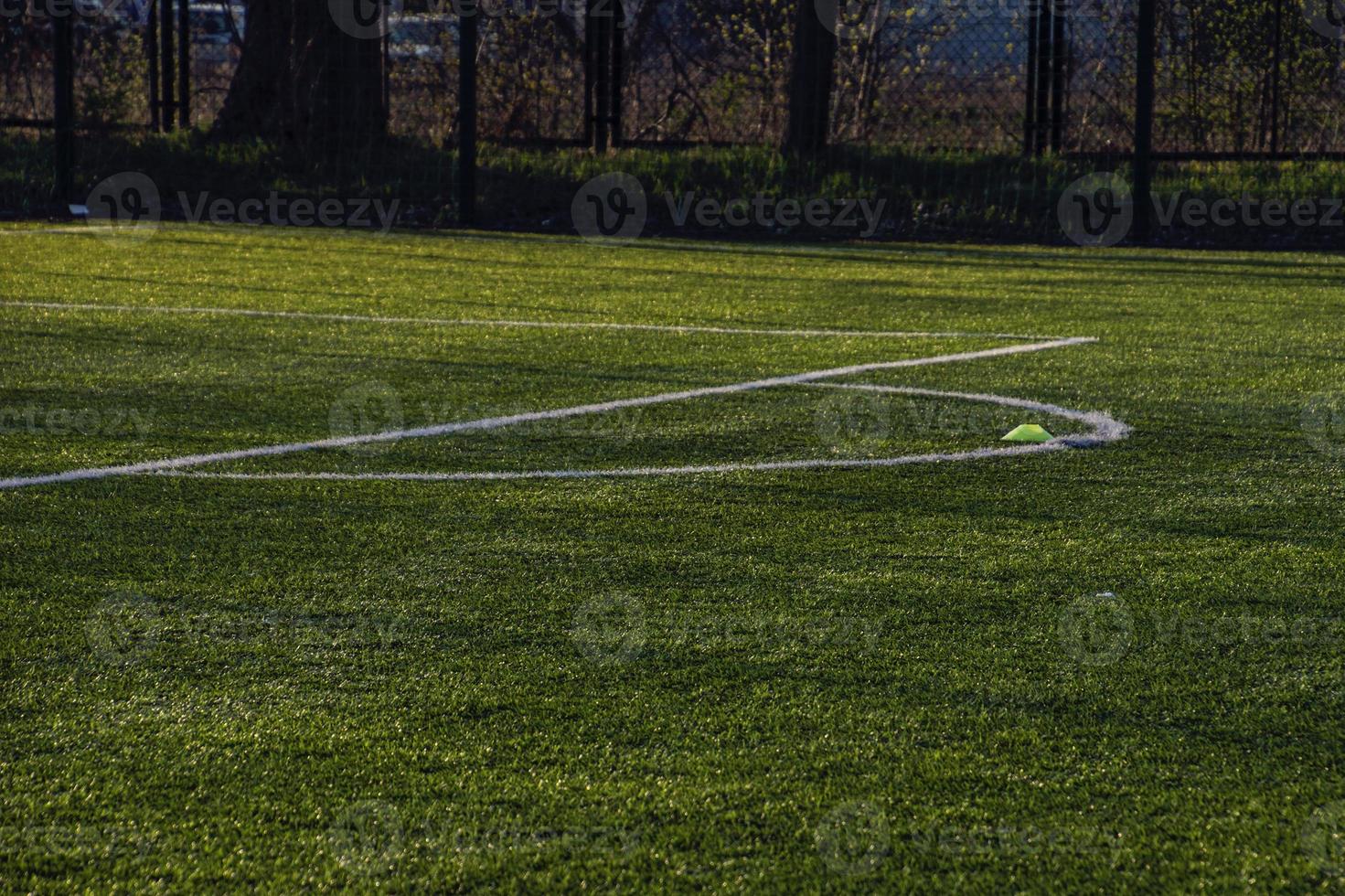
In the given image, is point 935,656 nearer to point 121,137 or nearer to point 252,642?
point 252,642

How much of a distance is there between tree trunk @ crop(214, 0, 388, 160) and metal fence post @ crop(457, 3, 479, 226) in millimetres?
1765

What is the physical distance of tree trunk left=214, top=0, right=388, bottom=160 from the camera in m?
13.5

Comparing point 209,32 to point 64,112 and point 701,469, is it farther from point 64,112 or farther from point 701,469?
point 701,469

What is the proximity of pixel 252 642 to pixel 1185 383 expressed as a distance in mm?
3615

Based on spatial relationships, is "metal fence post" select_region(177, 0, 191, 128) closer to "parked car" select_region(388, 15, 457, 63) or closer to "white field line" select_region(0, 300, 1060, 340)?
"parked car" select_region(388, 15, 457, 63)

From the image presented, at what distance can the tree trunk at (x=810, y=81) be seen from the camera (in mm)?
12742

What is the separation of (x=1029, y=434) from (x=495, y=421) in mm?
1474

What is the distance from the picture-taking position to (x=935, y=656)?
8.63 ft

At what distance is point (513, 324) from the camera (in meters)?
6.88
